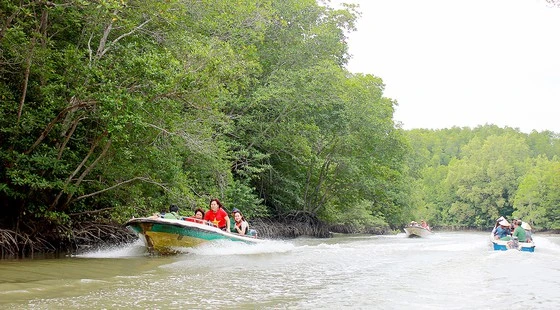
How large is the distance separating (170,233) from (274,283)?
524 cm

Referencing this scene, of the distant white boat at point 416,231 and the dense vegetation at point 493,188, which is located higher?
the dense vegetation at point 493,188

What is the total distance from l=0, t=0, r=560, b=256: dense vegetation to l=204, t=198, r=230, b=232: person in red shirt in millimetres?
635

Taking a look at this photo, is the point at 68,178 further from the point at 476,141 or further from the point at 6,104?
the point at 476,141

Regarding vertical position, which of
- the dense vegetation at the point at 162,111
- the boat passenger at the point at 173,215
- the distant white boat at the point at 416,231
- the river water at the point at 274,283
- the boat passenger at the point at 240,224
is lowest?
the river water at the point at 274,283

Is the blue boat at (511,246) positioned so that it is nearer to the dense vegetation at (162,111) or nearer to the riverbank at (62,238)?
the dense vegetation at (162,111)

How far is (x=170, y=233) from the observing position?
535 inches

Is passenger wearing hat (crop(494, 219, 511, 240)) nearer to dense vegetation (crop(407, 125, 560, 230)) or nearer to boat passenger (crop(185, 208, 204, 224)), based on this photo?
boat passenger (crop(185, 208, 204, 224))

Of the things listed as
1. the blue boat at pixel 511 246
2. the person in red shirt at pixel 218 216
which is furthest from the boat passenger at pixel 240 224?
the blue boat at pixel 511 246

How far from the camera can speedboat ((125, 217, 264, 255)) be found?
43.7ft

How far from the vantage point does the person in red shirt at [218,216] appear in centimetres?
1533

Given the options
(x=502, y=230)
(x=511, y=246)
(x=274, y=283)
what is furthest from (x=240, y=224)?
(x=502, y=230)

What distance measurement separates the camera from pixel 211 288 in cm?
827

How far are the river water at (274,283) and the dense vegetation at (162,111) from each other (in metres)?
1.86

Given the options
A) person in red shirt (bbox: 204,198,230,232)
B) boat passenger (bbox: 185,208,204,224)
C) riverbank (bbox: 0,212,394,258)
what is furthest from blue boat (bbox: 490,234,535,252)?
riverbank (bbox: 0,212,394,258)
